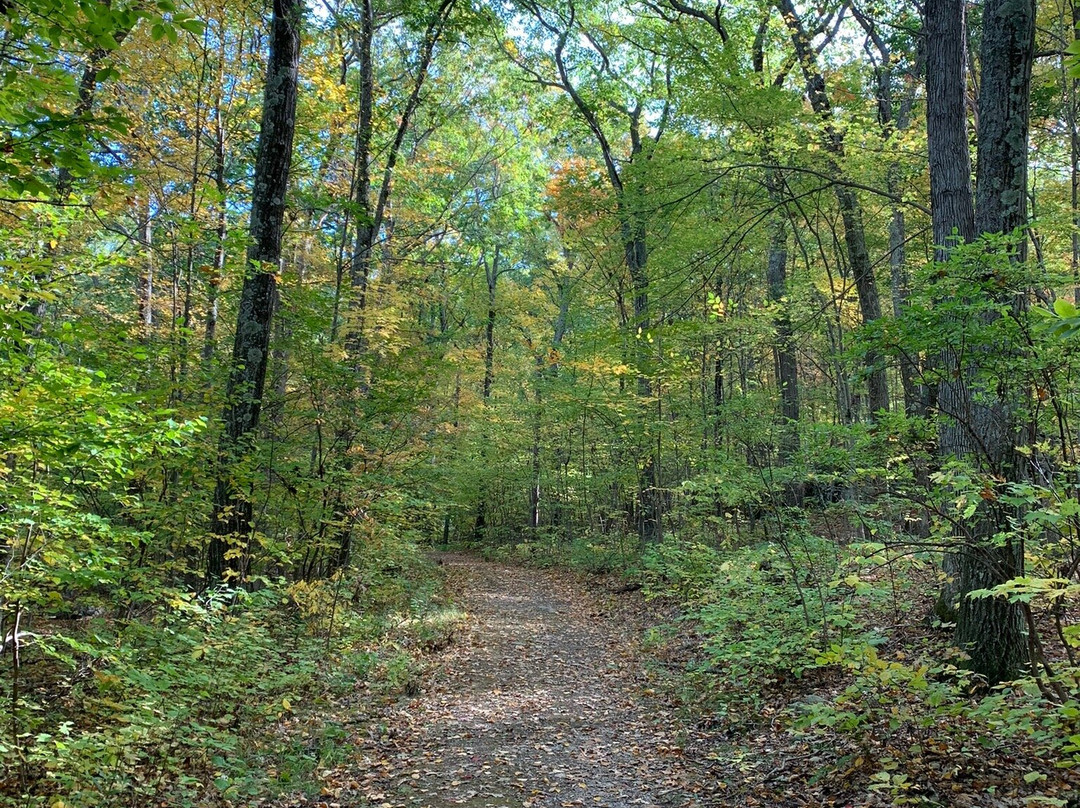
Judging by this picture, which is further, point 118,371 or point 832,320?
point 832,320

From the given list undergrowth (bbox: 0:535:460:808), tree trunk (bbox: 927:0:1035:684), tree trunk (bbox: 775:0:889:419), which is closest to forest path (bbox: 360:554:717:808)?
undergrowth (bbox: 0:535:460:808)

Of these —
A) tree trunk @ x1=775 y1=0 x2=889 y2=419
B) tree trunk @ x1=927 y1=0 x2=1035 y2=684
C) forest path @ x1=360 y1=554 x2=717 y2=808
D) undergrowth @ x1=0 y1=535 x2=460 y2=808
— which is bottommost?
forest path @ x1=360 y1=554 x2=717 y2=808

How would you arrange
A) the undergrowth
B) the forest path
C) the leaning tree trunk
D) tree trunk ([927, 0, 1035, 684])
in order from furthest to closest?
the leaning tree trunk
the forest path
tree trunk ([927, 0, 1035, 684])
the undergrowth

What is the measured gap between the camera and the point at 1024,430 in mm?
4602

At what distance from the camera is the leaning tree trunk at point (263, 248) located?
7.03 m

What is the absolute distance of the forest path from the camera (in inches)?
179

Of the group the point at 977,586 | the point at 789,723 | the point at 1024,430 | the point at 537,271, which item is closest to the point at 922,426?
the point at 1024,430

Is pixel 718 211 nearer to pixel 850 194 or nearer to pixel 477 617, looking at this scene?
pixel 850 194

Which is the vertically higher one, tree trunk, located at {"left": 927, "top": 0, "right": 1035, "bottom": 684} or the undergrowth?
tree trunk, located at {"left": 927, "top": 0, "right": 1035, "bottom": 684}

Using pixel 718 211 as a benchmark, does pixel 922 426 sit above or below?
below

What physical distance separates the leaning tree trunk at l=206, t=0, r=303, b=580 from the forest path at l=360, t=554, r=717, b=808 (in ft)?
9.66

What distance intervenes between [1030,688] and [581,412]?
12.4m

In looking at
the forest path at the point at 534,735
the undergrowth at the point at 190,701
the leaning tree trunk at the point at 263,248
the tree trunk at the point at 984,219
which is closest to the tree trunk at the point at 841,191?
the tree trunk at the point at 984,219

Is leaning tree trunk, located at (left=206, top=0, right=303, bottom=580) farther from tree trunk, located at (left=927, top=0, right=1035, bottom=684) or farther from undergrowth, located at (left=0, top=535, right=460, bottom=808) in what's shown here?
tree trunk, located at (left=927, top=0, right=1035, bottom=684)
